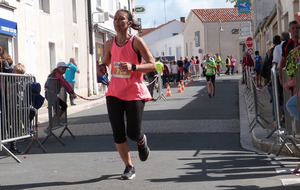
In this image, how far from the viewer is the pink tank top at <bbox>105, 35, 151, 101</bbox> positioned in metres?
6.97

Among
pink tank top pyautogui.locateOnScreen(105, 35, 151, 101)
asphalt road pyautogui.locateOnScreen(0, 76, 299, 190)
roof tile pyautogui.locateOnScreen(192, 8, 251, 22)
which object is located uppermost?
roof tile pyautogui.locateOnScreen(192, 8, 251, 22)

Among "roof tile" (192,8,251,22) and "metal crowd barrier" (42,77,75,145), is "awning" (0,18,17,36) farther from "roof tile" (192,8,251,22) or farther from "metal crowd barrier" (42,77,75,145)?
"roof tile" (192,8,251,22)

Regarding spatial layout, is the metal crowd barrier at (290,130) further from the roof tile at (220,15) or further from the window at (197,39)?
the window at (197,39)

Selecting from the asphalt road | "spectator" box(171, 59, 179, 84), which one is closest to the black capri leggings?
the asphalt road

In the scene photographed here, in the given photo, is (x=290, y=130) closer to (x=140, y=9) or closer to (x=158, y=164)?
(x=158, y=164)

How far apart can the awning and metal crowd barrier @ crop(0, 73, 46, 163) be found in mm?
10518

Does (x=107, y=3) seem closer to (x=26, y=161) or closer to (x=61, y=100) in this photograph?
(x=61, y=100)

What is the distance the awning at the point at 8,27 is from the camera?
20283mm

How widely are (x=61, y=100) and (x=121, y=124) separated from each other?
4.99m

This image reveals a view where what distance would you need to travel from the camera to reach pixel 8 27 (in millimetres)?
20938

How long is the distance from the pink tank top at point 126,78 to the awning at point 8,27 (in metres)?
13.9

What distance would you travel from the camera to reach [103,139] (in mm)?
11922

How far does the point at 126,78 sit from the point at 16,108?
3.22 meters

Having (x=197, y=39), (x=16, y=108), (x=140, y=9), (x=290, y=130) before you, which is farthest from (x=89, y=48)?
(x=197, y=39)
